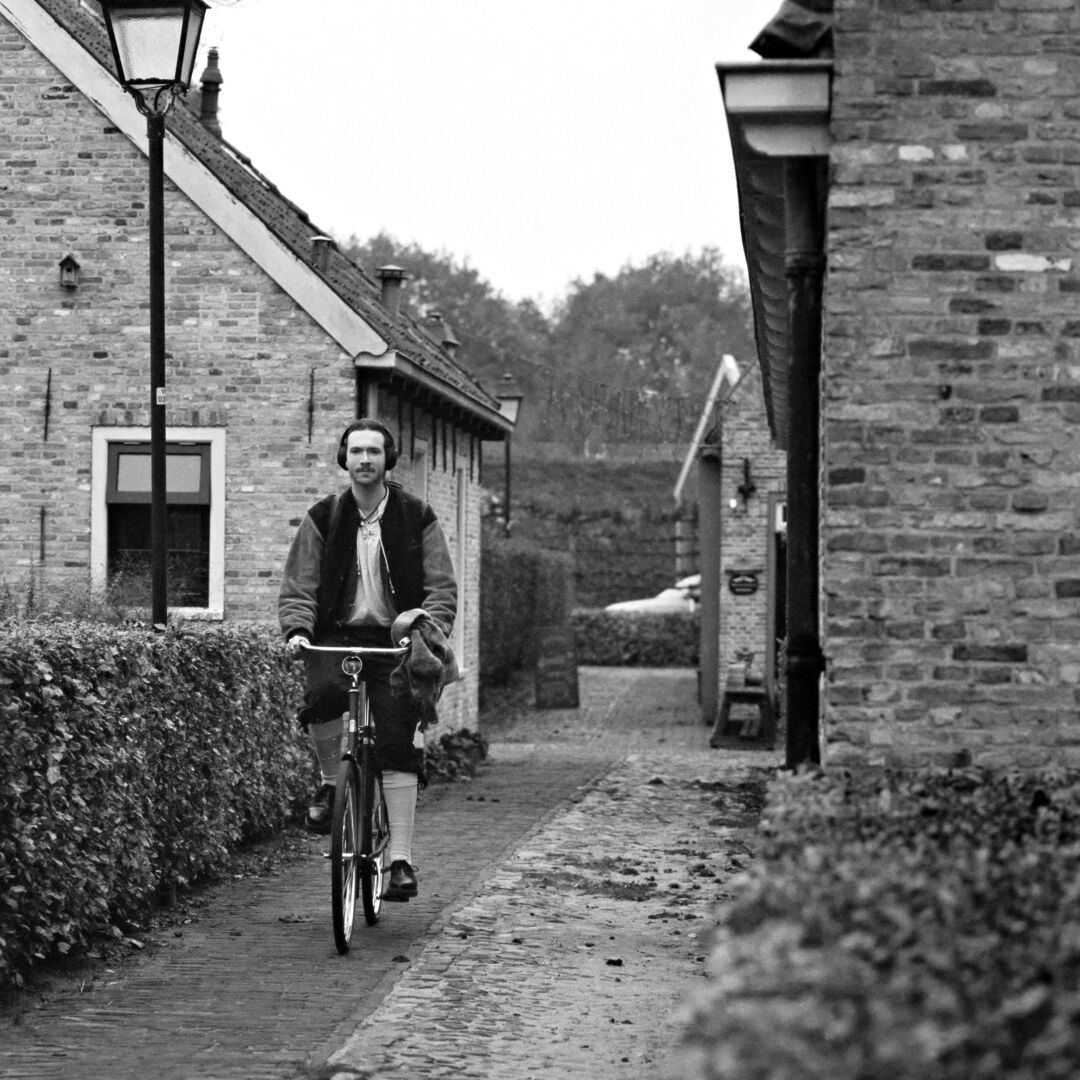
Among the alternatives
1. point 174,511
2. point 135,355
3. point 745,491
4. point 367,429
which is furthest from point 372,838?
→ point 745,491

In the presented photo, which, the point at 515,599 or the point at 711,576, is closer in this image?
the point at 711,576

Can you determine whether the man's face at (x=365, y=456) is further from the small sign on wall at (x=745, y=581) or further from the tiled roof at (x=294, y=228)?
the small sign on wall at (x=745, y=581)

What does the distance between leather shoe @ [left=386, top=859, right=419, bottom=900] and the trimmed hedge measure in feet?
3.44

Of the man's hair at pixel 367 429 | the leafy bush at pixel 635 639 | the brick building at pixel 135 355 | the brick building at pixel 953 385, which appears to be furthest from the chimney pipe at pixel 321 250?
the leafy bush at pixel 635 639

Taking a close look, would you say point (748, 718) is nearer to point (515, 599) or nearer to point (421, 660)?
point (515, 599)

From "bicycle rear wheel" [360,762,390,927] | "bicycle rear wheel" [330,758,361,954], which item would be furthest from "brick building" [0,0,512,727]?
"bicycle rear wheel" [330,758,361,954]

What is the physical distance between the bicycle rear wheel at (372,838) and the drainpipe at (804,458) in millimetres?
1791

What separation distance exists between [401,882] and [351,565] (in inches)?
53.2

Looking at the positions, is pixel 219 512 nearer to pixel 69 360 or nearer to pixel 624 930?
pixel 69 360

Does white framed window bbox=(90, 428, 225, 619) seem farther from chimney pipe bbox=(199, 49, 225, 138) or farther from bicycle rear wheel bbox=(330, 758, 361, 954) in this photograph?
bicycle rear wheel bbox=(330, 758, 361, 954)

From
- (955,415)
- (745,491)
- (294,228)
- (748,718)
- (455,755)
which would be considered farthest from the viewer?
(745,491)

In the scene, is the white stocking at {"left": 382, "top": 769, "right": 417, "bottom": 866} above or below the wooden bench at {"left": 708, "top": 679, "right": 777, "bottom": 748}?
above

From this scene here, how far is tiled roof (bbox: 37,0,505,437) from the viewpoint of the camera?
15.1 meters

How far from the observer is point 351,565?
7.80m
